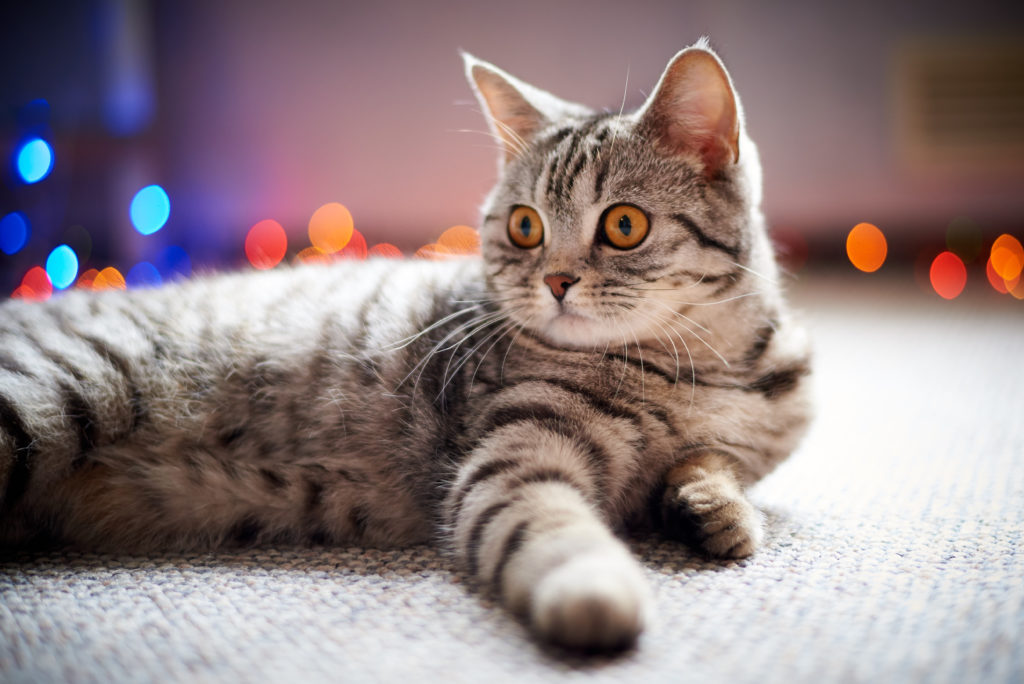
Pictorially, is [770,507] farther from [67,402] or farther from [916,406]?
[67,402]

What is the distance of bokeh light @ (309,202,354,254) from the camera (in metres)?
3.75

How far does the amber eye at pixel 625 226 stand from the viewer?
3.60 ft

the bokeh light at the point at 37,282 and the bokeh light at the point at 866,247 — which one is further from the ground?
the bokeh light at the point at 866,247

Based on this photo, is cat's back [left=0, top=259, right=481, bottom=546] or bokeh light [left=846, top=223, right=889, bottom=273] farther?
bokeh light [left=846, top=223, right=889, bottom=273]

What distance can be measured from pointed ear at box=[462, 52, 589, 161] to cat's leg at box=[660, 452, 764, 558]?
1.96ft

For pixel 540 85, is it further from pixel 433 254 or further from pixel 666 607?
pixel 666 607

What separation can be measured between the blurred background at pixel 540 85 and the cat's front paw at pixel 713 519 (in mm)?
2706

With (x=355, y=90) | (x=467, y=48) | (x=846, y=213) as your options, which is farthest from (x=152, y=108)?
Result: (x=846, y=213)

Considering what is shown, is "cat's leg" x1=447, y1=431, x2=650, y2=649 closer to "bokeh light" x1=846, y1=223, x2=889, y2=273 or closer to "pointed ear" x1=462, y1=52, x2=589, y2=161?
"pointed ear" x1=462, y1=52, x2=589, y2=161

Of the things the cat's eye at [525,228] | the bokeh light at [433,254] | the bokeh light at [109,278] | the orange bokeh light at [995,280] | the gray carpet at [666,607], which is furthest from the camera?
the orange bokeh light at [995,280]

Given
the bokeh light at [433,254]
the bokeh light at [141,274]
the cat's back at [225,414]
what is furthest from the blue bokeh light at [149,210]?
the cat's back at [225,414]

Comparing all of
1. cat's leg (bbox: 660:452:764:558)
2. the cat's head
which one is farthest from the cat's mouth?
cat's leg (bbox: 660:452:764:558)

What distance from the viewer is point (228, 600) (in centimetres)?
89

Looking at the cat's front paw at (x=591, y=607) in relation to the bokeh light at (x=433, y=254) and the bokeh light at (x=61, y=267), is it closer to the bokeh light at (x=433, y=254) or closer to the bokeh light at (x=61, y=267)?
the bokeh light at (x=433, y=254)
